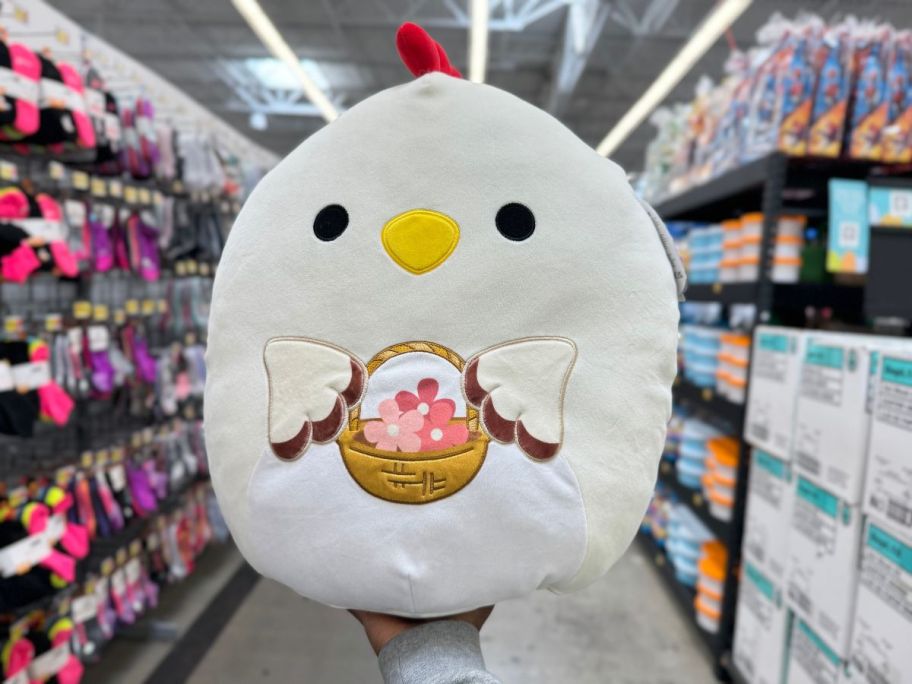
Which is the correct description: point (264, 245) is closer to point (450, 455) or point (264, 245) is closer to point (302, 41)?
point (450, 455)

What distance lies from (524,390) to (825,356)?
3.85ft

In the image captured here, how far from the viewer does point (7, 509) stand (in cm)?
153

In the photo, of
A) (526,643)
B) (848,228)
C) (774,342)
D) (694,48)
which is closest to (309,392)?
(774,342)

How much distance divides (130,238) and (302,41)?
5.93 metres

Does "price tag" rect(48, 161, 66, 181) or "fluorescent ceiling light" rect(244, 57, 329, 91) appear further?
"fluorescent ceiling light" rect(244, 57, 329, 91)

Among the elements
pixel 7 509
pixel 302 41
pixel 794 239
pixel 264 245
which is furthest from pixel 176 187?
pixel 302 41

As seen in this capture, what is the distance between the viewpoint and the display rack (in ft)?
5.90

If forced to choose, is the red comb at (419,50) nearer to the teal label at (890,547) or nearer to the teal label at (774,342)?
the teal label at (890,547)

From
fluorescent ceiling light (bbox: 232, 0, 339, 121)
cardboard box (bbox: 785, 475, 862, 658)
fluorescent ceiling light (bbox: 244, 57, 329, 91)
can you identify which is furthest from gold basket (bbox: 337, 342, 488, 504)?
fluorescent ceiling light (bbox: 244, 57, 329, 91)

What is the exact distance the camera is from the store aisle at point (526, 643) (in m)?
2.11

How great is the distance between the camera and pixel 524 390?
2.10ft

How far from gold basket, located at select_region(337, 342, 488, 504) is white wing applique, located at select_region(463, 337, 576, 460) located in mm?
29

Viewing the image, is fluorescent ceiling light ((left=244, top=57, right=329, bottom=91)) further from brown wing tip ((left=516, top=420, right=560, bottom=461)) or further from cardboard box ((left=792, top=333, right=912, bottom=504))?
brown wing tip ((left=516, top=420, right=560, bottom=461))

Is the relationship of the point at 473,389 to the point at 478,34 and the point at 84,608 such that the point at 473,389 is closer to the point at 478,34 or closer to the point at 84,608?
the point at 84,608
